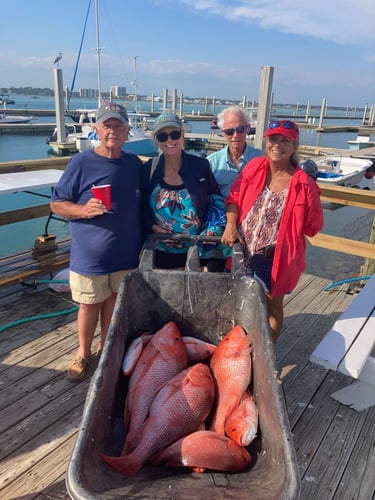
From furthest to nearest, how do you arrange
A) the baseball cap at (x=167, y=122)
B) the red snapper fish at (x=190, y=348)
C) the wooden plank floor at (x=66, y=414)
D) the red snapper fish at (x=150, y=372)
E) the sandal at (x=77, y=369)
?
the sandal at (x=77, y=369), the baseball cap at (x=167, y=122), the wooden plank floor at (x=66, y=414), the red snapper fish at (x=190, y=348), the red snapper fish at (x=150, y=372)

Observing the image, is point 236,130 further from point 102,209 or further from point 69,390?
point 69,390

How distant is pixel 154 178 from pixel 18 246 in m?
7.34

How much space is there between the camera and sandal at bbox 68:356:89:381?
8.91 ft

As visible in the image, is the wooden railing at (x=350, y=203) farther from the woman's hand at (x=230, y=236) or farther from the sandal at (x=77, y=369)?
the sandal at (x=77, y=369)

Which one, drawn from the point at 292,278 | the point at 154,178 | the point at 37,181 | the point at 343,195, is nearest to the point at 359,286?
the point at 343,195

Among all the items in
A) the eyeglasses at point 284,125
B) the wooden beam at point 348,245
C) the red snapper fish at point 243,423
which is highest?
the eyeglasses at point 284,125

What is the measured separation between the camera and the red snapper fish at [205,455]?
4.39 feet

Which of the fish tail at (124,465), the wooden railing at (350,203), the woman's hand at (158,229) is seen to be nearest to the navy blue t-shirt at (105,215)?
the woman's hand at (158,229)

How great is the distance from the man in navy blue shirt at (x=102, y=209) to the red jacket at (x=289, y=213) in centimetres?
69

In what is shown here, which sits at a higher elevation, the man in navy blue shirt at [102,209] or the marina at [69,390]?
the man in navy blue shirt at [102,209]

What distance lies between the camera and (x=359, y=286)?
460 centimetres

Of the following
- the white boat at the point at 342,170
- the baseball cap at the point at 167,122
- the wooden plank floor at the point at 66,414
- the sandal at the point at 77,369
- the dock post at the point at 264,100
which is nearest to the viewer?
the wooden plank floor at the point at 66,414

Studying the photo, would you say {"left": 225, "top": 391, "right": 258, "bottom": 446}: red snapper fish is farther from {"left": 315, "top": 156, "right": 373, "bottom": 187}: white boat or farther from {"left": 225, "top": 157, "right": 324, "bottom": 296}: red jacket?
{"left": 315, "top": 156, "right": 373, "bottom": 187}: white boat

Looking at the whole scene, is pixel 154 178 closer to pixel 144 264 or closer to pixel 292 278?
pixel 144 264
